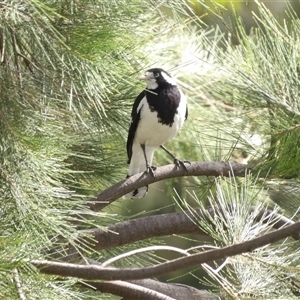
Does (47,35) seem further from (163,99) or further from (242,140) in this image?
(163,99)

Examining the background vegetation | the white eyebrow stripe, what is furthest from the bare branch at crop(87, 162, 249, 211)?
the white eyebrow stripe

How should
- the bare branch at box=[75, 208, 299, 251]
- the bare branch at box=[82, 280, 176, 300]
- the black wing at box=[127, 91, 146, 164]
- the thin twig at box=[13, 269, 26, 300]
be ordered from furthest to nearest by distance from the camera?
1. the black wing at box=[127, 91, 146, 164]
2. the bare branch at box=[75, 208, 299, 251]
3. the bare branch at box=[82, 280, 176, 300]
4. the thin twig at box=[13, 269, 26, 300]

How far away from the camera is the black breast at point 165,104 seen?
228 centimetres

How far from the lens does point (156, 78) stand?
2.30 m

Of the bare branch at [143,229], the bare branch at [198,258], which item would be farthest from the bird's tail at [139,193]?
the bare branch at [198,258]

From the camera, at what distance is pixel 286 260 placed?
1416mm

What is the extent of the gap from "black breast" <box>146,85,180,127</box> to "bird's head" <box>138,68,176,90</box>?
0.02 m

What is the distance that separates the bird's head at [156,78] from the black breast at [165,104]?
0.7 inches

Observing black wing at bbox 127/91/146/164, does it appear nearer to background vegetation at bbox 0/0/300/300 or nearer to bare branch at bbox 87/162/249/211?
background vegetation at bbox 0/0/300/300

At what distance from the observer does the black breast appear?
2.28 m

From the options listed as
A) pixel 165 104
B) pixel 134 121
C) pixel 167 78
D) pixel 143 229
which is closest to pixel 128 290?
pixel 143 229

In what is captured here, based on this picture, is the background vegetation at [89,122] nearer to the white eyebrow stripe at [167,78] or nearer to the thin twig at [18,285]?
the thin twig at [18,285]

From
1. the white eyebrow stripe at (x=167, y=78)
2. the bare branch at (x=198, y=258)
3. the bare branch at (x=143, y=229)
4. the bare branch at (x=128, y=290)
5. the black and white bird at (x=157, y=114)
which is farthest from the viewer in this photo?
the white eyebrow stripe at (x=167, y=78)

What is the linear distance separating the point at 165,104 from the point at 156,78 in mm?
80
